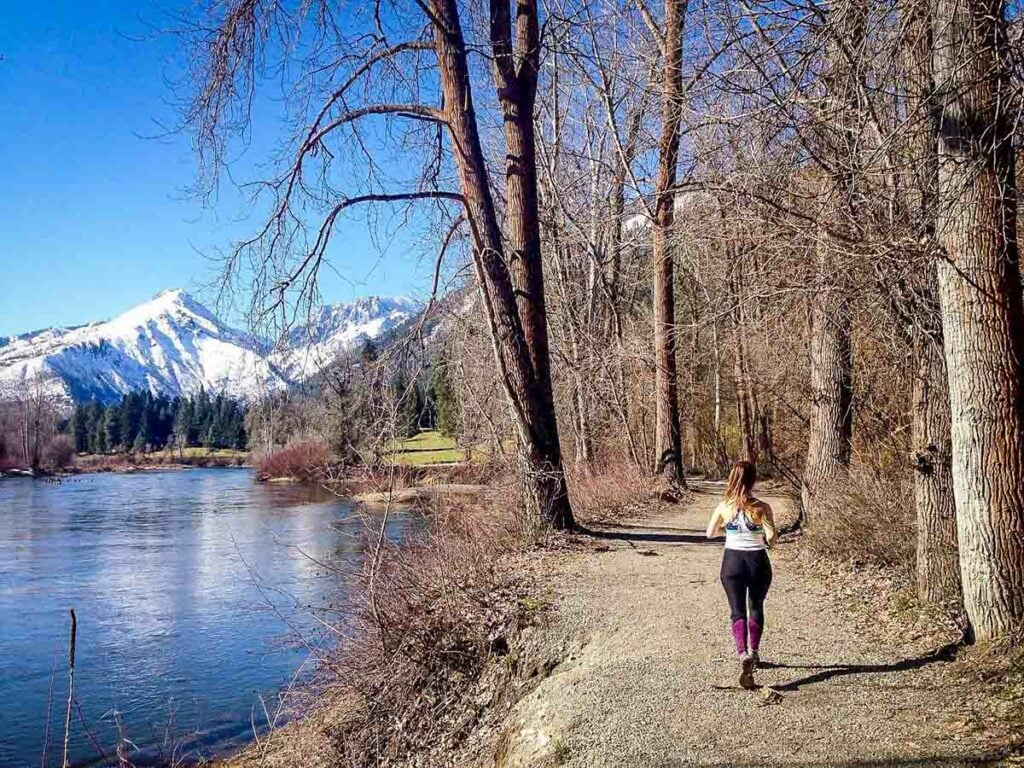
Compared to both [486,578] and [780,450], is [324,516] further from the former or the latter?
[486,578]

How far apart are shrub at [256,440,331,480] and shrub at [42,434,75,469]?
3513 cm

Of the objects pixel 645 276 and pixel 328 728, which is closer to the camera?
pixel 328 728

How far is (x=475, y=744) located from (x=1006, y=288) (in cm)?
530

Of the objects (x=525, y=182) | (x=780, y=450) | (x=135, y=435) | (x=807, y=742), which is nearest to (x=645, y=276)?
(x=780, y=450)

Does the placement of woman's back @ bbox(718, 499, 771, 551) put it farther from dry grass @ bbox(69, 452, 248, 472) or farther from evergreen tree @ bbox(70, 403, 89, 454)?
evergreen tree @ bbox(70, 403, 89, 454)

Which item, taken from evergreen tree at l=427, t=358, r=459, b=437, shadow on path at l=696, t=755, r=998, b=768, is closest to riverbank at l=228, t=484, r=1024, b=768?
shadow on path at l=696, t=755, r=998, b=768

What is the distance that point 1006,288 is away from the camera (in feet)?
19.6

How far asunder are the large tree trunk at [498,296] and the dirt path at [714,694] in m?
2.14

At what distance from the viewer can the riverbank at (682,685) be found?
204 inches

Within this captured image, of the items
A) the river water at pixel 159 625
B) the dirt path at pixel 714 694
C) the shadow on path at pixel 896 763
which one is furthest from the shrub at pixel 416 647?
the shadow on path at pixel 896 763

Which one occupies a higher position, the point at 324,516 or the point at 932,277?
the point at 932,277

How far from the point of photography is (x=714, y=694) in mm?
6039

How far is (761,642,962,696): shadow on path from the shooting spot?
6121 millimetres

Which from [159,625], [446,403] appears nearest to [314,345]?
[159,625]
